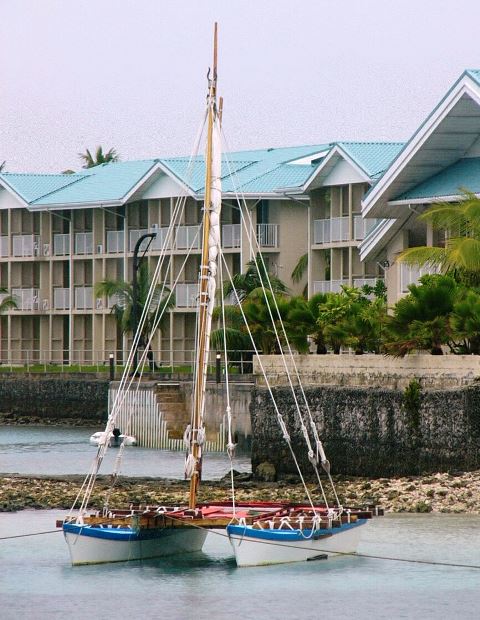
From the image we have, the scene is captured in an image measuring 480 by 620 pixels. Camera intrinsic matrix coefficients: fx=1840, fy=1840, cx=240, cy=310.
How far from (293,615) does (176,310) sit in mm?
56178

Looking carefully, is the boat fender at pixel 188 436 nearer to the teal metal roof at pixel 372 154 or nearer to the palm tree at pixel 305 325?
the palm tree at pixel 305 325

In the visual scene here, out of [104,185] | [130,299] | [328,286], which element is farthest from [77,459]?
[104,185]

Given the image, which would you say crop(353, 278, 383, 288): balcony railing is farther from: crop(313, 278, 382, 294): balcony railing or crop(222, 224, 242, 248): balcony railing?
crop(222, 224, 242, 248): balcony railing

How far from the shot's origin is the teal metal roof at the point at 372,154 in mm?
72438

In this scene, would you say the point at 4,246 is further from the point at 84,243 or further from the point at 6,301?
the point at 84,243

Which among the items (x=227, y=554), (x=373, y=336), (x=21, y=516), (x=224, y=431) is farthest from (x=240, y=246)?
(x=227, y=554)

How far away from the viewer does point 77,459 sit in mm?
61438

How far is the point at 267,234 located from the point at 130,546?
50619mm

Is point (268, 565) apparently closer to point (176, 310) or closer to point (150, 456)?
point (150, 456)

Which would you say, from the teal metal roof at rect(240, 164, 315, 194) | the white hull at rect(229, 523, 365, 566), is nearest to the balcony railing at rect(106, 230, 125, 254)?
the teal metal roof at rect(240, 164, 315, 194)

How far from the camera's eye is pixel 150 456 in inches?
2447

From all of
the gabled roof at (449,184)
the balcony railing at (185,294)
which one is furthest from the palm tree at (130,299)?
the gabled roof at (449,184)

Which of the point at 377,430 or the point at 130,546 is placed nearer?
the point at 130,546

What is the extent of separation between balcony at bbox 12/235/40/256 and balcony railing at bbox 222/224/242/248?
13495mm
